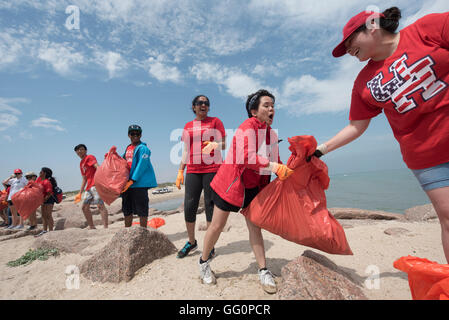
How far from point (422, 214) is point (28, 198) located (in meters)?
10.7

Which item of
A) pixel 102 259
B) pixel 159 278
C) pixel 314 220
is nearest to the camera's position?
pixel 314 220

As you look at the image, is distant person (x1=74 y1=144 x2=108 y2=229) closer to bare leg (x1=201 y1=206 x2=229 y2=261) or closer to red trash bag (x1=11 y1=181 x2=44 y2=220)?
red trash bag (x1=11 y1=181 x2=44 y2=220)

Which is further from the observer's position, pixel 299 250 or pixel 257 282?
pixel 299 250

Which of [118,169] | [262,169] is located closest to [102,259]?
[118,169]

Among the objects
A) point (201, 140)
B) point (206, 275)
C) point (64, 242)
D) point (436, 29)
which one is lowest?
point (64, 242)

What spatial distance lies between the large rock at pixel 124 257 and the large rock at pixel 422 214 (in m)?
6.48

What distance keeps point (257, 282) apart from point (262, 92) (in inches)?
77.0

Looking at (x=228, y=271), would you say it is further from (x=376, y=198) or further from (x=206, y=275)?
(x=376, y=198)

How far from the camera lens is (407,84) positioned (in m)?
1.38

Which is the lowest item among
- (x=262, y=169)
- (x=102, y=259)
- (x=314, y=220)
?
(x=102, y=259)

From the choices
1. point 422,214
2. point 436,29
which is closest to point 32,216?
point 436,29

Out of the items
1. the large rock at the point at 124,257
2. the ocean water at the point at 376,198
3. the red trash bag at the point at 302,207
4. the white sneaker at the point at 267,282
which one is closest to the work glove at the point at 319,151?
the red trash bag at the point at 302,207
